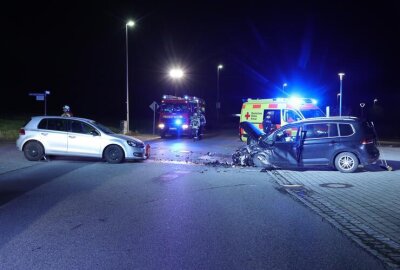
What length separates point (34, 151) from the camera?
47.9 feet

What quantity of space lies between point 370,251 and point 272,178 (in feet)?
20.2

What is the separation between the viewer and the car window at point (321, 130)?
491 inches

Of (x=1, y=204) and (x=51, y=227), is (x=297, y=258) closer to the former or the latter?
(x=51, y=227)

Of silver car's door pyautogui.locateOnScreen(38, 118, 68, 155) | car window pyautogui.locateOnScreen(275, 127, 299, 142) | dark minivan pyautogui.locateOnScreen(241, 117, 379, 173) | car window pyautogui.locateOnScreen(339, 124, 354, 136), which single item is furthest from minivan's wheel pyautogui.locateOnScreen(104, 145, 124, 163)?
car window pyautogui.locateOnScreen(339, 124, 354, 136)

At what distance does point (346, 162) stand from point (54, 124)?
948 centimetres

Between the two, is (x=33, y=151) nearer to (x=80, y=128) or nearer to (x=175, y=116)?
(x=80, y=128)

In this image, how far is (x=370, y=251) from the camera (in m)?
5.36

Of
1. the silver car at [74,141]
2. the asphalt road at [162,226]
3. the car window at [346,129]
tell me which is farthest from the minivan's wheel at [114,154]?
the car window at [346,129]

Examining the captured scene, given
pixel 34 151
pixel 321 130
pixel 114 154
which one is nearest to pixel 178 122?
pixel 114 154

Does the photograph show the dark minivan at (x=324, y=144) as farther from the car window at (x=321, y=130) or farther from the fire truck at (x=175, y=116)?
the fire truck at (x=175, y=116)

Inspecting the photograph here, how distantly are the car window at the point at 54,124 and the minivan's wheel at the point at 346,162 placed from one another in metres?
8.83

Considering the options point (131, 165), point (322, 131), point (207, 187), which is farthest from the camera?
point (131, 165)

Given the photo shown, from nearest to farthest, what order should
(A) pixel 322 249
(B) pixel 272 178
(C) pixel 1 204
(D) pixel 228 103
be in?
(A) pixel 322 249 → (C) pixel 1 204 → (B) pixel 272 178 → (D) pixel 228 103

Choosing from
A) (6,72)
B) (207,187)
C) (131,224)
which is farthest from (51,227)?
(6,72)
